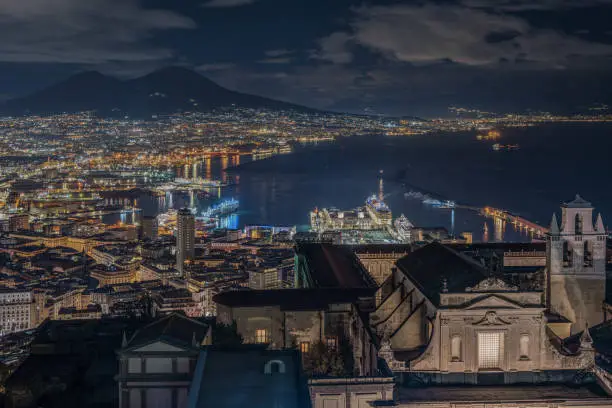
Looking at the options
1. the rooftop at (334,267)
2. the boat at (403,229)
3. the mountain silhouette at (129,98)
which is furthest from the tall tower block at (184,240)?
the mountain silhouette at (129,98)

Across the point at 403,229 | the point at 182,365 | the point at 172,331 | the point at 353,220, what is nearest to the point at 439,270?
the point at 172,331

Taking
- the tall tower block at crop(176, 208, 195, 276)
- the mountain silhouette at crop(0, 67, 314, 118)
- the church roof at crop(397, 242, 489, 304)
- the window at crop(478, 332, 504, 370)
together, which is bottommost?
the window at crop(478, 332, 504, 370)

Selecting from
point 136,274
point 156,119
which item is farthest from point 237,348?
point 156,119

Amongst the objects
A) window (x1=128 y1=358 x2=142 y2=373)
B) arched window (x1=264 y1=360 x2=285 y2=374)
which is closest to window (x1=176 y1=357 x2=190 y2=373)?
window (x1=128 y1=358 x2=142 y2=373)

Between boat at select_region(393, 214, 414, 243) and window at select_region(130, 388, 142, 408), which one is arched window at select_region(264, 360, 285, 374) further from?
boat at select_region(393, 214, 414, 243)

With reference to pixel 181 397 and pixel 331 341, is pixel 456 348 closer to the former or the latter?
pixel 181 397

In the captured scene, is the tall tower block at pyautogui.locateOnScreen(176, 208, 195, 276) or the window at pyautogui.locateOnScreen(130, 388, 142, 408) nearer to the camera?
the window at pyautogui.locateOnScreen(130, 388, 142, 408)

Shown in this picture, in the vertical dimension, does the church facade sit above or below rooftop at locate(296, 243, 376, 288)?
below
